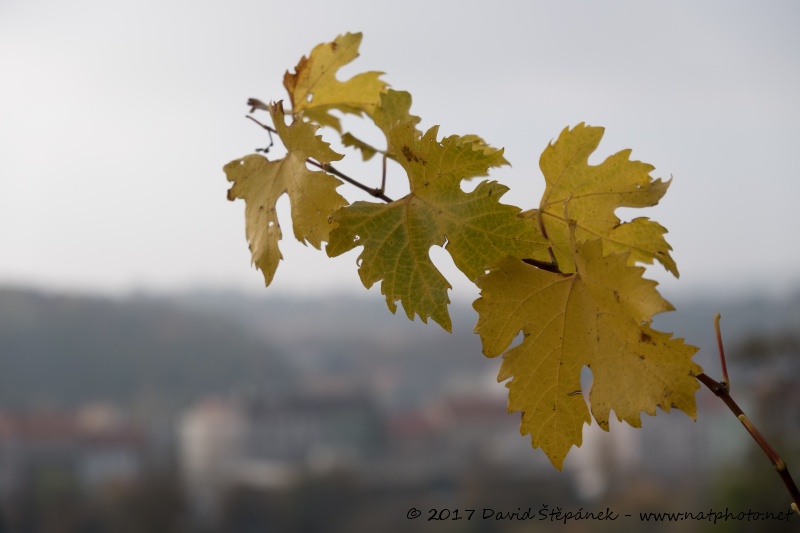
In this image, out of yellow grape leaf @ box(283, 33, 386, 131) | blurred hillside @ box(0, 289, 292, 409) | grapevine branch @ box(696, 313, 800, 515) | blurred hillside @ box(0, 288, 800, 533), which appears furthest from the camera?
blurred hillside @ box(0, 289, 292, 409)

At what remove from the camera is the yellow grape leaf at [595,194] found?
0.33 meters

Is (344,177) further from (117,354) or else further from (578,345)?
(117,354)

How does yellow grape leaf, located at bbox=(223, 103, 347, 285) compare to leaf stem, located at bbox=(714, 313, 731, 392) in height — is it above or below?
above

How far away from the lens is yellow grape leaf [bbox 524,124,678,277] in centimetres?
33

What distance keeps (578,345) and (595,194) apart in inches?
2.5

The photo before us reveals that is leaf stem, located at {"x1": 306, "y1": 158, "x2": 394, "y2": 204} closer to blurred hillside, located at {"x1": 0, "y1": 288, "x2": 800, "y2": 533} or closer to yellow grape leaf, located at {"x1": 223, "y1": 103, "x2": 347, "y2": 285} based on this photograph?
yellow grape leaf, located at {"x1": 223, "y1": 103, "x2": 347, "y2": 285}

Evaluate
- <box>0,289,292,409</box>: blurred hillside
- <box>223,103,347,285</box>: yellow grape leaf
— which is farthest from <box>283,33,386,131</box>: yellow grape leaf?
<box>0,289,292,409</box>: blurred hillside

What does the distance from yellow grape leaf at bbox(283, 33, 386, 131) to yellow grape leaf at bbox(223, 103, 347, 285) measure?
58 mm

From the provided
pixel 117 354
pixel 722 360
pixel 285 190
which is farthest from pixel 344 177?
pixel 117 354

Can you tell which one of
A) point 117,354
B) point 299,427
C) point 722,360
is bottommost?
point 299,427

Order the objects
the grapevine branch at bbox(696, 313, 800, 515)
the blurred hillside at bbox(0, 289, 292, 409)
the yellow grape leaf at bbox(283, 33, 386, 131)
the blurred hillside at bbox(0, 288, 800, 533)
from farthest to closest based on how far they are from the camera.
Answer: the blurred hillside at bbox(0, 289, 292, 409) → the blurred hillside at bbox(0, 288, 800, 533) → the yellow grape leaf at bbox(283, 33, 386, 131) → the grapevine branch at bbox(696, 313, 800, 515)

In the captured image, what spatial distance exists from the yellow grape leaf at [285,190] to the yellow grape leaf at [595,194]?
0.27ft

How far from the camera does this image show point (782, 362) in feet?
49.5

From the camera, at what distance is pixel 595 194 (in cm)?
33
